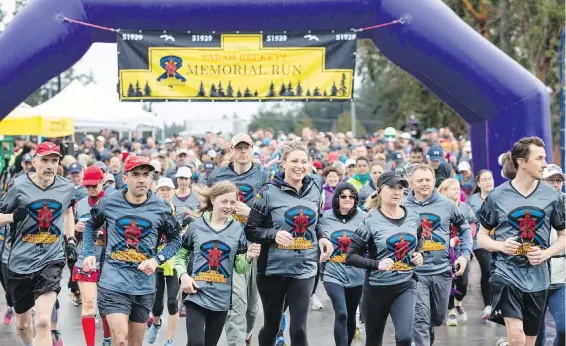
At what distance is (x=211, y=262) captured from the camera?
7.67 meters

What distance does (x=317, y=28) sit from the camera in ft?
41.6

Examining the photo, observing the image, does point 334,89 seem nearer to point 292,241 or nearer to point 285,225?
point 285,225

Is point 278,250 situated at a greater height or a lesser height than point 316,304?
greater

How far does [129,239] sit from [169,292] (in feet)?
8.41

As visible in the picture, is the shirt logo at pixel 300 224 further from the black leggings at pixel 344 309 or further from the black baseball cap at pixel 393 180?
the black leggings at pixel 344 309

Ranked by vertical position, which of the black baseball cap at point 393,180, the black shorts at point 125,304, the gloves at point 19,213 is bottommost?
the black shorts at point 125,304

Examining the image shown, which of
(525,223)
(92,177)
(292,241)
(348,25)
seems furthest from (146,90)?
(525,223)

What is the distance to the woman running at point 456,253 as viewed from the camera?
11.2 m

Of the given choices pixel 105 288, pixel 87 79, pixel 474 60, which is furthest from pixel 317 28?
pixel 87 79

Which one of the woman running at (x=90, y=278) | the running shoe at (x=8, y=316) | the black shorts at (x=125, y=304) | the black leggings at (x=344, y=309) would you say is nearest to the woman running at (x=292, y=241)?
the black shorts at (x=125, y=304)

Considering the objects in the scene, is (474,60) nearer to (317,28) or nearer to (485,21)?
(317,28)

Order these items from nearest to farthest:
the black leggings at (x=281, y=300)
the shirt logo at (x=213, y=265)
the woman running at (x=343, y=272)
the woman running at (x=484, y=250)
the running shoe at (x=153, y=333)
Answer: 1. the shirt logo at (x=213, y=265)
2. the black leggings at (x=281, y=300)
3. the woman running at (x=343, y=272)
4. the running shoe at (x=153, y=333)
5. the woman running at (x=484, y=250)

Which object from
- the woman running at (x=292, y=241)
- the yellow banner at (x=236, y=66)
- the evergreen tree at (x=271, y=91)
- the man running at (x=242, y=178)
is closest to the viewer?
the woman running at (x=292, y=241)

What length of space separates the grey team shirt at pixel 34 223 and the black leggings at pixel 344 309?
2.58 metres
